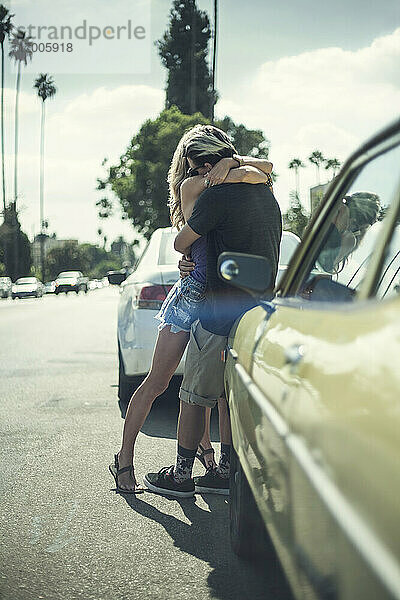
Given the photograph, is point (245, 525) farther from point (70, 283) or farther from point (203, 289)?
point (70, 283)

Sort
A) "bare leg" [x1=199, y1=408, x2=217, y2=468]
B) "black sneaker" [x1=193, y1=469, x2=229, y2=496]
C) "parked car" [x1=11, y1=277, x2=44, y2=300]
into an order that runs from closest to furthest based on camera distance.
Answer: "black sneaker" [x1=193, y1=469, x2=229, y2=496] → "bare leg" [x1=199, y1=408, x2=217, y2=468] → "parked car" [x1=11, y1=277, x2=44, y2=300]

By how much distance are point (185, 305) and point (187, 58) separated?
183 ft

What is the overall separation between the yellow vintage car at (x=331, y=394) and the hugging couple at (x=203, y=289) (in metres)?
0.77

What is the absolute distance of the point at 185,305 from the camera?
14.5ft

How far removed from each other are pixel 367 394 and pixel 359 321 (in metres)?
0.25

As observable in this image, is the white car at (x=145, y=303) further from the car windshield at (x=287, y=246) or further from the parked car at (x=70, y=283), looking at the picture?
the parked car at (x=70, y=283)

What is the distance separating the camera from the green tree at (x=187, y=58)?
5612cm

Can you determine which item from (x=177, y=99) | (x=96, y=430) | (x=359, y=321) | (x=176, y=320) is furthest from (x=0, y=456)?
(x=177, y=99)

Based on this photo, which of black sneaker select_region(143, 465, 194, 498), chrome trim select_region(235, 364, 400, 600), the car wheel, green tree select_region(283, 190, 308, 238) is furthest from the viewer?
green tree select_region(283, 190, 308, 238)

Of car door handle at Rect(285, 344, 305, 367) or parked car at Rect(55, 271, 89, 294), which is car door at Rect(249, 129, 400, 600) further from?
parked car at Rect(55, 271, 89, 294)

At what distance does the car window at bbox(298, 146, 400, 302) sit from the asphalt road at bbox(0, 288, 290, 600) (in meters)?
1.15

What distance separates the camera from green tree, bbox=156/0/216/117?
184 ft

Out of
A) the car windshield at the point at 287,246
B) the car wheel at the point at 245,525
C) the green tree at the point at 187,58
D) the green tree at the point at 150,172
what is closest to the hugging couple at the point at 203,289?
the car wheel at the point at 245,525

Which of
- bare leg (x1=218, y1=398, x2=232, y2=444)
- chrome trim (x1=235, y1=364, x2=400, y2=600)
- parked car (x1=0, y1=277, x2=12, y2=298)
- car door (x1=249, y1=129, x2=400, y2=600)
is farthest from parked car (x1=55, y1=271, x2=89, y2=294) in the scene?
chrome trim (x1=235, y1=364, x2=400, y2=600)
